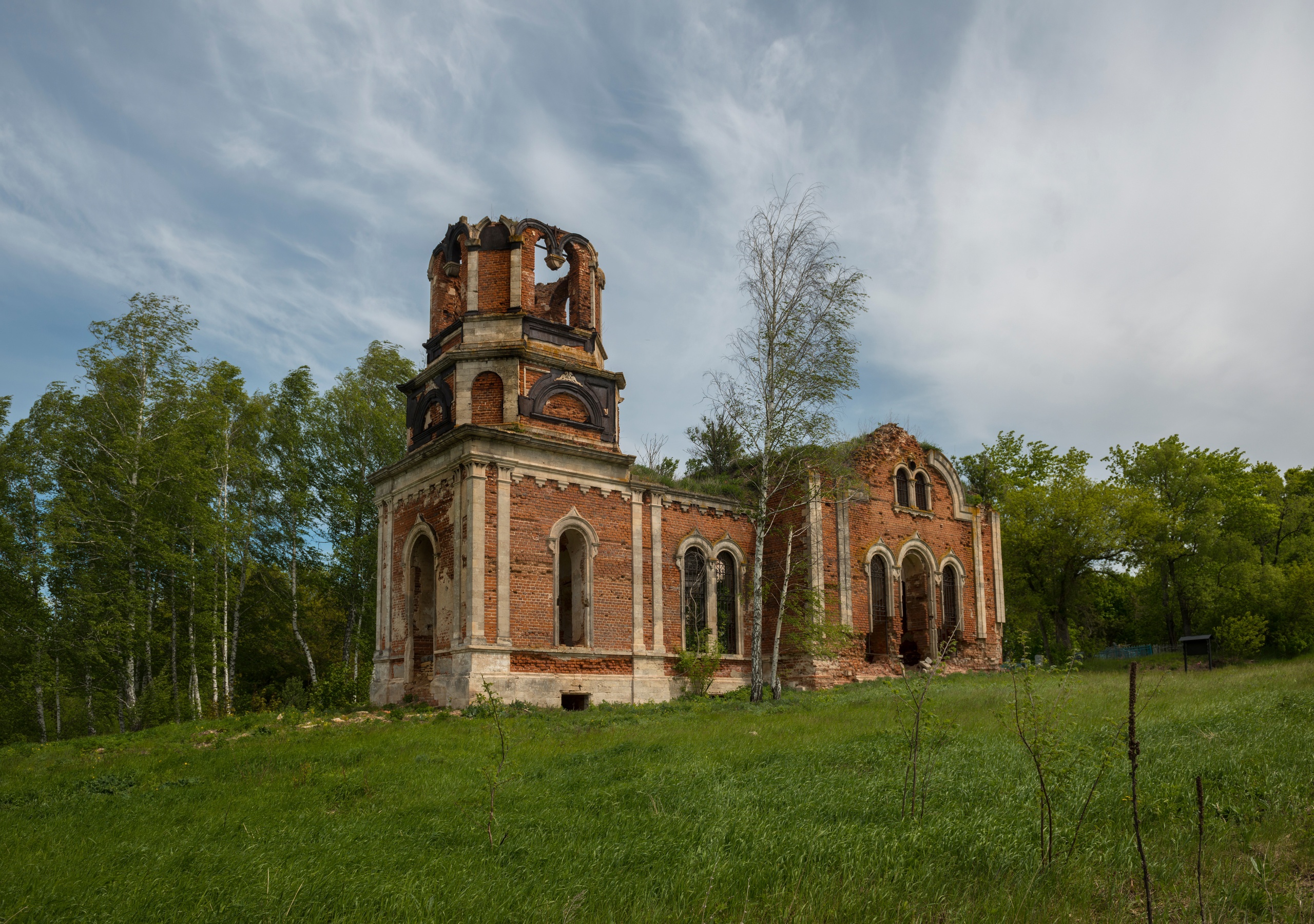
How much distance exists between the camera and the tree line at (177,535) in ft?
69.5

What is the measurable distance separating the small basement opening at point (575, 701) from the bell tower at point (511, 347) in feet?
17.4

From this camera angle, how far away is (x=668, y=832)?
6523mm

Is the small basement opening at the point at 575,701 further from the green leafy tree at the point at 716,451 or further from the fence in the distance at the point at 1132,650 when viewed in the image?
the fence in the distance at the point at 1132,650

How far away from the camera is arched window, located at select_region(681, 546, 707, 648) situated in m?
20.6

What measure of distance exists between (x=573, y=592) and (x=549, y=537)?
1.67m

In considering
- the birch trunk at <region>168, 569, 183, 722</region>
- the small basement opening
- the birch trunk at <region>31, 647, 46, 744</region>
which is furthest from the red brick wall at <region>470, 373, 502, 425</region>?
the birch trunk at <region>31, 647, 46, 744</region>

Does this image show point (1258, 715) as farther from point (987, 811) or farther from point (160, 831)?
point (160, 831)

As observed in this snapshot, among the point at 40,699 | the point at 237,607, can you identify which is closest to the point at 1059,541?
the point at 237,607

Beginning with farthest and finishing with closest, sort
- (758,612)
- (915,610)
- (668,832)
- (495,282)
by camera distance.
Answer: (915,610) → (495,282) → (758,612) → (668,832)

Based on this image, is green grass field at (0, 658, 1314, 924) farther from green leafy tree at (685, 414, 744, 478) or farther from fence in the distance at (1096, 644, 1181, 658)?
fence in the distance at (1096, 644, 1181, 658)

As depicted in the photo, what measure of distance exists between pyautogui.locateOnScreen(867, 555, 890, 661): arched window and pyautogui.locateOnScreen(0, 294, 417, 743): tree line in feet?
43.0

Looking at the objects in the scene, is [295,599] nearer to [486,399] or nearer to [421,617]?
[421,617]

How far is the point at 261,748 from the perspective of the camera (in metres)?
12.0

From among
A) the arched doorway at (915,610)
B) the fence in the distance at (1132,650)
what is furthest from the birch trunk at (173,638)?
the fence in the distance at (1132,650)
